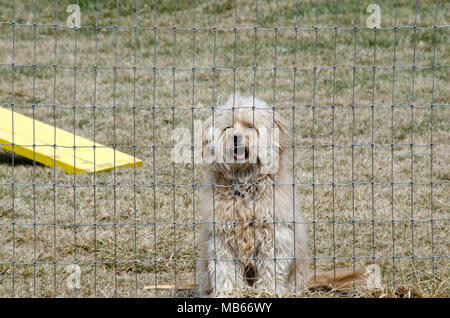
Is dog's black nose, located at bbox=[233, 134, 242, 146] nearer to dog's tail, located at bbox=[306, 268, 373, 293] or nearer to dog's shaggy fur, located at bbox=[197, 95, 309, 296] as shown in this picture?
dog's shaggy fur, located at bbox=[197, 95, 309, 296]

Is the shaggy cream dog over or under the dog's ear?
under

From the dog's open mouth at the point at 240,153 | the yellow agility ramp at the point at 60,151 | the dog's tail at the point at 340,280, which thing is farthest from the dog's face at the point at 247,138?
the yellow agility ramp at the point at 60,151

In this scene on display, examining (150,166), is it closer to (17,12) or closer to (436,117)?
(436,117)

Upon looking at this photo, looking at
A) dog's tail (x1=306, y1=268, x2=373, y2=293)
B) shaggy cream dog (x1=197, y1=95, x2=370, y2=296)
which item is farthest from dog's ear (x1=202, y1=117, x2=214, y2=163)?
dog's tail (x1=306, y1=268, x2=373, y2=293)

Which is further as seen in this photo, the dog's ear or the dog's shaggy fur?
the dog's ear

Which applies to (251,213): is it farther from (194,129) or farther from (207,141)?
(194,129)

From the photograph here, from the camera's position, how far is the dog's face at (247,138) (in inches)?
160

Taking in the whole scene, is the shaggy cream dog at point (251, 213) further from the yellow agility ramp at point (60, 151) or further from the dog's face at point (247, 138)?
the yellow agility ramp at point (60, 151)

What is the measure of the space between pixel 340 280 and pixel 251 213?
0.73 meters

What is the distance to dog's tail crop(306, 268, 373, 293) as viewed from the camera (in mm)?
4074

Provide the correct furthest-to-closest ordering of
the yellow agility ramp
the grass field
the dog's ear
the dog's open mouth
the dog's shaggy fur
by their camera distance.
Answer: the yellow agility ramp
the grass field
the dog's ear
the dog's open mouth
the dog's shaggy fur

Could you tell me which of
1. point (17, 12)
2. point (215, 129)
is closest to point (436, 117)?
point (215, 129)

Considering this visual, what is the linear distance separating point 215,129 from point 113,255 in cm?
132

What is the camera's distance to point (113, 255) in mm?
4828
